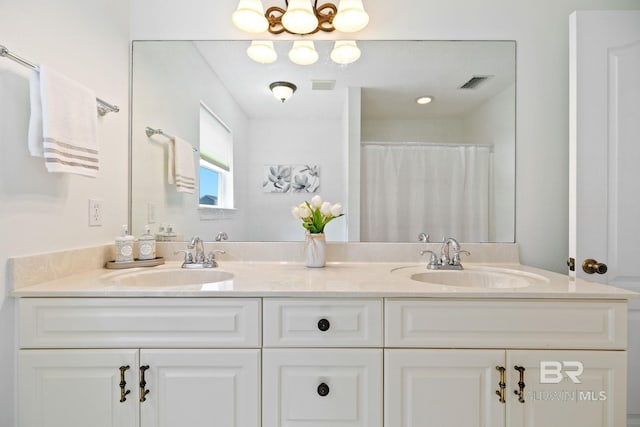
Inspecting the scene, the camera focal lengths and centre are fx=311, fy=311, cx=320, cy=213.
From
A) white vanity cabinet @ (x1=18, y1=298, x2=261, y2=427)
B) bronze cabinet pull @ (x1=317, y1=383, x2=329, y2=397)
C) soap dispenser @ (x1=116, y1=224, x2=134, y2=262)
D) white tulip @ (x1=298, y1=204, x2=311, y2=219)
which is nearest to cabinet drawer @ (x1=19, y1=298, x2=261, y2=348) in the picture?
white vanity cabinet @ (x1=18, y1=298, x2=261, y2=427)

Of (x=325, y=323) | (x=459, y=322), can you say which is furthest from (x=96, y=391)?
(x=459, y=322)

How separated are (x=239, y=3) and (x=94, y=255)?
1359 millimetres

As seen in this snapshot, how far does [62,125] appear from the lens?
1062 millimetres

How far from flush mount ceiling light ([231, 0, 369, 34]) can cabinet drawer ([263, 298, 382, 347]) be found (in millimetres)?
1278

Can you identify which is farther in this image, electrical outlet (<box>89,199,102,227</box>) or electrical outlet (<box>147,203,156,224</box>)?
electrical outlet (<box>147,203,156,224</box>)

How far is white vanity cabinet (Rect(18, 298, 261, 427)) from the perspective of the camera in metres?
1.00

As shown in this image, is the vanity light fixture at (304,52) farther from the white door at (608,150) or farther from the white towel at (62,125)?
the white door at (608,150)

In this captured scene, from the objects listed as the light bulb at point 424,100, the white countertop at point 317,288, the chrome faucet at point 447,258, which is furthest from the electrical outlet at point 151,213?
the light bulb at point 424,100

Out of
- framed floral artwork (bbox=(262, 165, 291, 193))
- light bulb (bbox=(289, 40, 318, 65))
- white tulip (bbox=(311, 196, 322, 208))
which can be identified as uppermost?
light bulb (bbox=(289, 40, 318, 65))

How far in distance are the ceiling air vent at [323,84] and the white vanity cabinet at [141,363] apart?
1.12 metres

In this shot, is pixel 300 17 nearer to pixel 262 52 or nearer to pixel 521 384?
pixel 262 52

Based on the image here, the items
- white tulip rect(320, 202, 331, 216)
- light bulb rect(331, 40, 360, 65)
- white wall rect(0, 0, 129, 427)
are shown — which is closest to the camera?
white wall rect(0, 0, 129, 427)

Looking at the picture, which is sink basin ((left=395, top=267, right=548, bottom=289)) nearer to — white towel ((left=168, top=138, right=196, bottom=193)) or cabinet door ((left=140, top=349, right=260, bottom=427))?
cabinet door ((left=140, top=349, right=260, bottom=427))

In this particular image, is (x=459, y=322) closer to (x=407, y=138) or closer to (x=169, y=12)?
(x=407, y=138)
